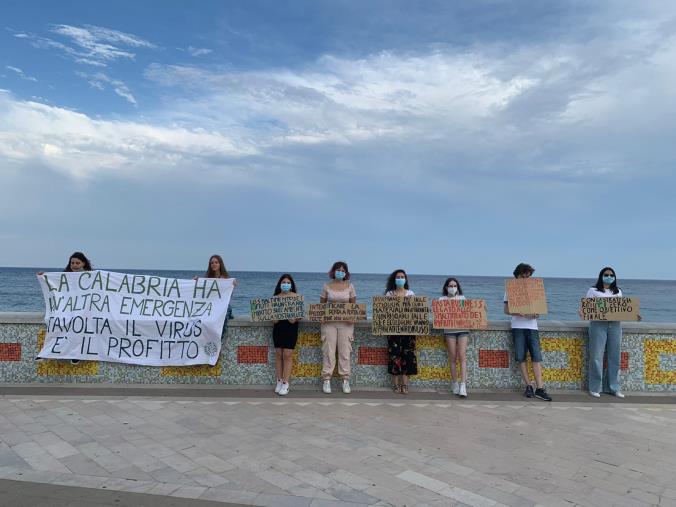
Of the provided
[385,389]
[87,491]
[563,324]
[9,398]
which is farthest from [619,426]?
[9,398]

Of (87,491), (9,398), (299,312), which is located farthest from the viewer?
(299,312)

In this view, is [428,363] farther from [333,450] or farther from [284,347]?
[333,450]

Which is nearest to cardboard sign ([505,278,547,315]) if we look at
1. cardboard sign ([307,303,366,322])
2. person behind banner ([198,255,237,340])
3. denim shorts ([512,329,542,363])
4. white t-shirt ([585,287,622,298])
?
denim shorts ([512,329,542,363])

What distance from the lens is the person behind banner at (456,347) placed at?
694 centimetres

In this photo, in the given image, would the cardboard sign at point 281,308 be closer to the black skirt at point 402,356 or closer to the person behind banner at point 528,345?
the black skirt at point 402,356

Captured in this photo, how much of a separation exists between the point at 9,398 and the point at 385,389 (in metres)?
4.77

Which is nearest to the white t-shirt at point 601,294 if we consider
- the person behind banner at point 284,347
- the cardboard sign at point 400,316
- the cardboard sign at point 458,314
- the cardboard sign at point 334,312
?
the cardboard sign at point 458,314

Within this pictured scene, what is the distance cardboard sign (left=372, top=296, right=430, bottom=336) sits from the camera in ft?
23.1

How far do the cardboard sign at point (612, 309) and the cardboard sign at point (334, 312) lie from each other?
3037 millimetres

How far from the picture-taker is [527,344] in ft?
23.4

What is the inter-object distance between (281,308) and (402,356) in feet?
5.79

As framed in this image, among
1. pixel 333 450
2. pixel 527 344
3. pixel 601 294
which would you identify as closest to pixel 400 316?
pixel 527 344

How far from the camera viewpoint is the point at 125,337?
7.29 meters

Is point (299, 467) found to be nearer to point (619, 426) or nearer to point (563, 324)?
point (619, 426)
